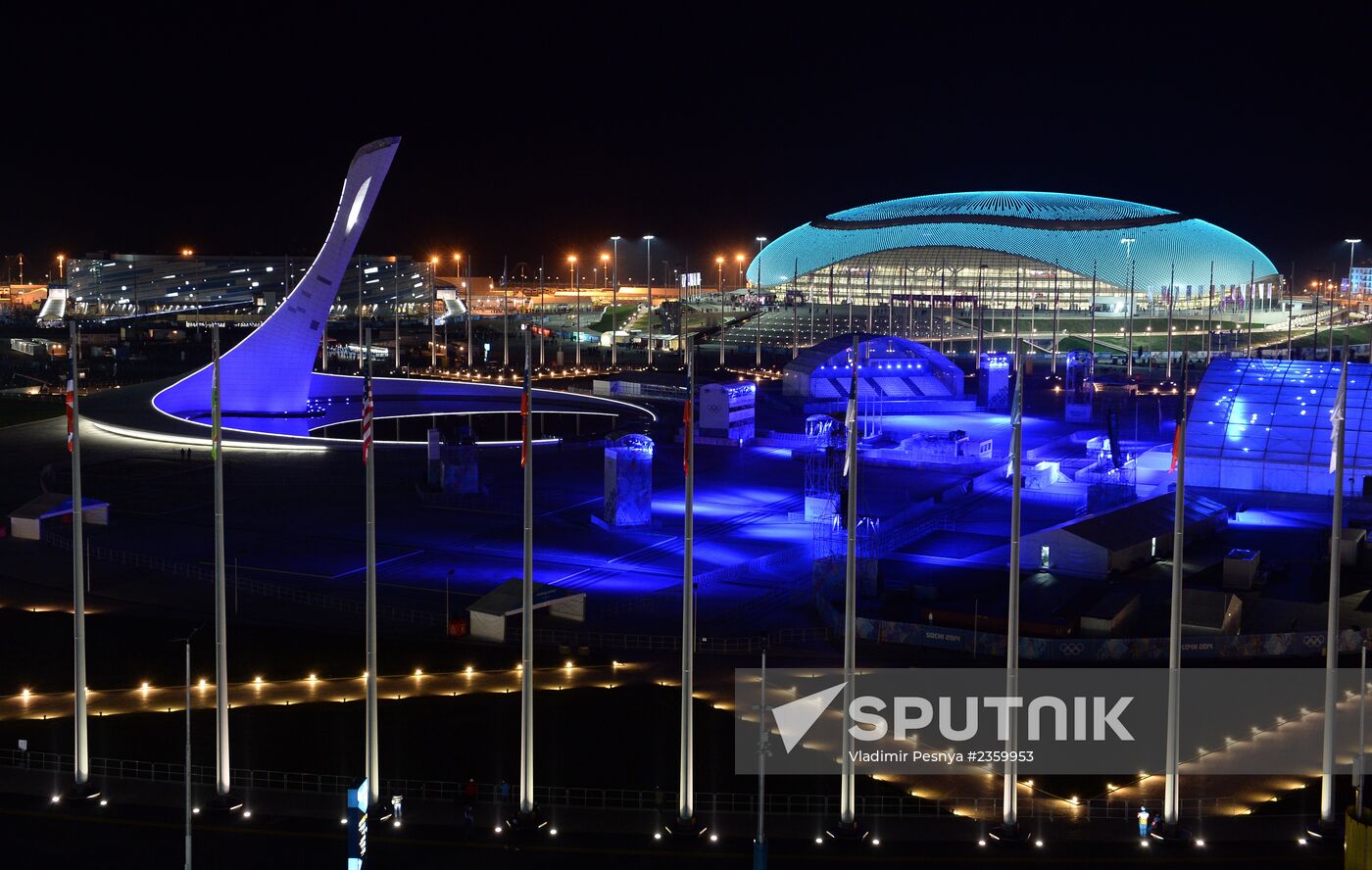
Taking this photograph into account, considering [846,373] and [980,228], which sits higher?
[980,228]

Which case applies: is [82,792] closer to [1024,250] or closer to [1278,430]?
[1278,430]

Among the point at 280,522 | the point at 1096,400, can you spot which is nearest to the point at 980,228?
the point at 1096,400

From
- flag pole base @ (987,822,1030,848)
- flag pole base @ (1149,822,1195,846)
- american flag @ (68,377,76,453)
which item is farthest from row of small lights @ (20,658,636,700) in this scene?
flag pole base @ (1149,822,1195,846)

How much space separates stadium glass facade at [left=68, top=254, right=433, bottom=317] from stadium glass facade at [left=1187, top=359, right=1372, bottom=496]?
331 feet

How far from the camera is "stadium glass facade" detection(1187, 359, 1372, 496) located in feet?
153

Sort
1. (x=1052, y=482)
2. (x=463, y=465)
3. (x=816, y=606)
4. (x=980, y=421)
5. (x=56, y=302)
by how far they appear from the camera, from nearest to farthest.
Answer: (x=816, y=606), (x=463, y=465), (x=1052, y=482), (x=980, y=421), (x=56, y=302)

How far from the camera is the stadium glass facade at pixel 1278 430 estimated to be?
153ft

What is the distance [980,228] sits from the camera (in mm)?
125000

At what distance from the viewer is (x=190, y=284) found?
13975 centimetres

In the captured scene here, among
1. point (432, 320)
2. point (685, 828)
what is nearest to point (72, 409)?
point (685, 828)

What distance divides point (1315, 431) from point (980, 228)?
8022 centimetres

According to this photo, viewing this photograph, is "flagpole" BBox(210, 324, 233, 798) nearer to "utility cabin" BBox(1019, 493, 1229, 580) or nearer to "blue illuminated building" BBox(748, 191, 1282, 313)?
"utility cabin" BBox(1019, 493, 1229, 580)

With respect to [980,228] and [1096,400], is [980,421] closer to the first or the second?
[1096,400]

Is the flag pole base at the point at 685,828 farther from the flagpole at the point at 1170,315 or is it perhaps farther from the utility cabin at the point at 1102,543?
the flagpole at the point at 1170,315
